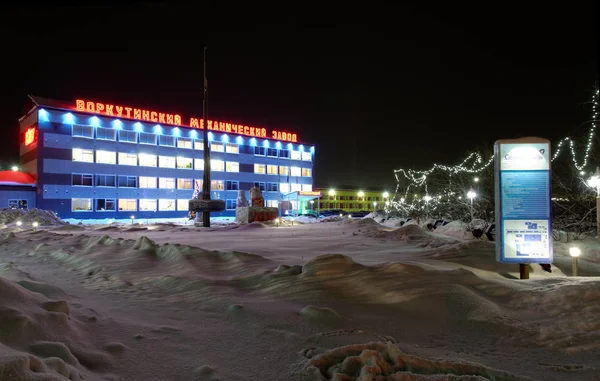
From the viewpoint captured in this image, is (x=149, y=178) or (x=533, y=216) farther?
(x=149, y=178)

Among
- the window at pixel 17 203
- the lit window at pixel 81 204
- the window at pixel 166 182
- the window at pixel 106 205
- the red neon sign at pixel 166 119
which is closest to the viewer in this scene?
the window at pixel 17 203

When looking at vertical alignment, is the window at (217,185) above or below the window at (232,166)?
below

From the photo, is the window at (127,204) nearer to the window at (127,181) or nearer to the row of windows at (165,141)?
the window at (127,181)

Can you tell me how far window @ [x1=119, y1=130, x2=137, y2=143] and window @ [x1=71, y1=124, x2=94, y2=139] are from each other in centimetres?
336

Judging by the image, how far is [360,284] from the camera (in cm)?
789

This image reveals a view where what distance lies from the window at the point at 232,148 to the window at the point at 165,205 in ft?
37.4

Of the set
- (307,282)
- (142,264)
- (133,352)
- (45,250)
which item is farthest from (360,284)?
(45,250)

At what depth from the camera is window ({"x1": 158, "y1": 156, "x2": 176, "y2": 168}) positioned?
53.8 meters

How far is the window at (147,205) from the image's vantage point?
5185cm

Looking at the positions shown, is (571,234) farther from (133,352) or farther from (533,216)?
(133,352)

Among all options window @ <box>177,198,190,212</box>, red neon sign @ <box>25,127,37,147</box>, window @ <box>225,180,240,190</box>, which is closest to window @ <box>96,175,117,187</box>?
red neon sign @ <box>25,127,37,147</box>

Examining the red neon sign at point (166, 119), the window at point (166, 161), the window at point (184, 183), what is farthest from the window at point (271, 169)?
the window at point (166, 161)

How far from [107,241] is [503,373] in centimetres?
1504

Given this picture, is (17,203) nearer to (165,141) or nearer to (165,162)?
(165,162)
